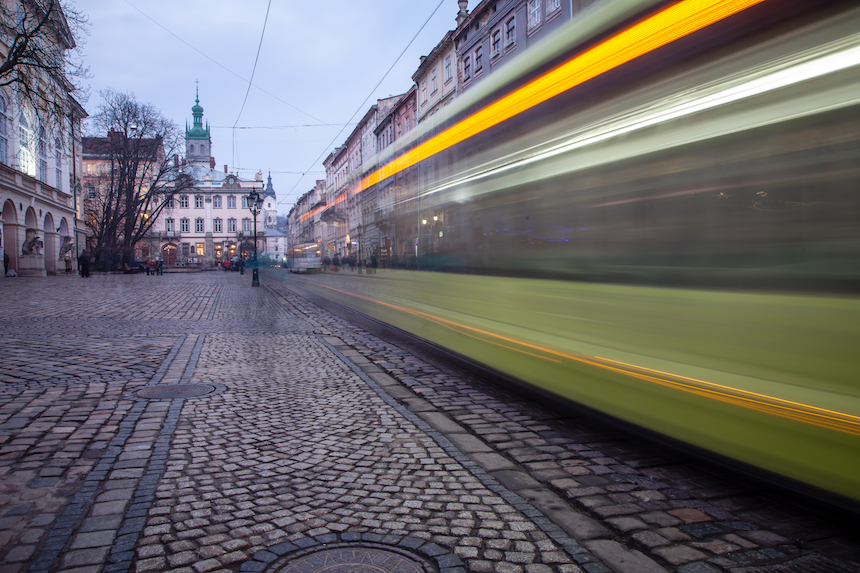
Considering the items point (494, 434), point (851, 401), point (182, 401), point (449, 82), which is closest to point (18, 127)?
point (449, 82)

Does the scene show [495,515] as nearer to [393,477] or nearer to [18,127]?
[393,477]

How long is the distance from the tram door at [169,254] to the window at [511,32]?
8002 cm

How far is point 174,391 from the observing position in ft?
18.9

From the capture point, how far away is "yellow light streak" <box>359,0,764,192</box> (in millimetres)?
3105

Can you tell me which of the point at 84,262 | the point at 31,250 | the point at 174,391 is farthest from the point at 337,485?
the point at 31,250

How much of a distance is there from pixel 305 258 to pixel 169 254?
62981 millimetres

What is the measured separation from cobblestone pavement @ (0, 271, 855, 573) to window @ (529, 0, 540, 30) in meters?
24.7

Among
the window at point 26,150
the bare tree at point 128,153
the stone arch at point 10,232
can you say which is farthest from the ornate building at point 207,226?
the stone arch at point 10,232

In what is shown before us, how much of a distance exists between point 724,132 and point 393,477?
261cm

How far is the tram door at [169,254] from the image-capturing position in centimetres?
9488

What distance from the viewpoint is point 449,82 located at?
34875mm

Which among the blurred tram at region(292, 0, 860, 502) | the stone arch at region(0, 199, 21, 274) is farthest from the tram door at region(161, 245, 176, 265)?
the blurred tram at region(292, 0, 860, 502)

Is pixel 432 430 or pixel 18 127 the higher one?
pixel 18 127

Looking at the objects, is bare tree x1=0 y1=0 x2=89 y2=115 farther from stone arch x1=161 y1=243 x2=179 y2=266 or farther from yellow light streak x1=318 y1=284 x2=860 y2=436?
stone arch x1=161 y1=243 x2=179 y2=266
